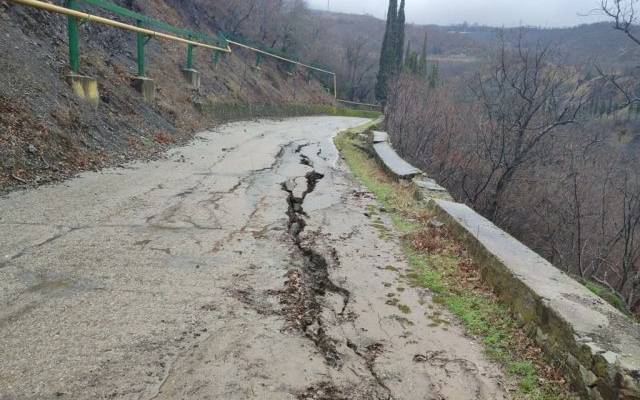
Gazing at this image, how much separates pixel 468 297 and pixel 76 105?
6.93 m

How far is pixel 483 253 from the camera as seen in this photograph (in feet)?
14.5

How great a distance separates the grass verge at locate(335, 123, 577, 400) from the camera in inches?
113

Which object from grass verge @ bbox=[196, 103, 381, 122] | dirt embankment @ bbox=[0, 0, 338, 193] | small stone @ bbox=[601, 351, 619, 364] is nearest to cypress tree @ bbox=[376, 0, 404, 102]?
grass verge @ bbox=[196, 103, 381, 122]

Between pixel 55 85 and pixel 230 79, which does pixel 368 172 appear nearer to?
pixel 55 85

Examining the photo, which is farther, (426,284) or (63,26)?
(63,26)

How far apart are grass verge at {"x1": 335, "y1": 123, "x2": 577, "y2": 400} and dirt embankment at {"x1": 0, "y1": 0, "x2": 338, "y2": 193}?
453 cm

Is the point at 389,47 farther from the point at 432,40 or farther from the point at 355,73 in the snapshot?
the point at 432,40

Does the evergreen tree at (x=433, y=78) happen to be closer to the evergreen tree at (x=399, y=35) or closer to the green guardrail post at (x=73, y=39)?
the evergreen tree at (x=399, y=35)

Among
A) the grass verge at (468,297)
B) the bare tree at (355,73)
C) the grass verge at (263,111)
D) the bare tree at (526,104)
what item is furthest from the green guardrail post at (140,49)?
the bare tree at (355,73)

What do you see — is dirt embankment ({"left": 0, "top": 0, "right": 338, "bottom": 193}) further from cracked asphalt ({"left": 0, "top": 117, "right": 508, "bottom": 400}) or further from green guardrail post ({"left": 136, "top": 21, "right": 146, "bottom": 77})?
cracked asphalt ({"left": 0, "top": 117, "right": 508, "bottom": 400})

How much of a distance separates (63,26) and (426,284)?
9034 mm

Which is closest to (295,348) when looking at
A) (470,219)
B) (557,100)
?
(470,219)

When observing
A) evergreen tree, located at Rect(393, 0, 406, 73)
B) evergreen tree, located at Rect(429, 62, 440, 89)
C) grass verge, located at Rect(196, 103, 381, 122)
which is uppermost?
evergreen tree, located at Rect(393, 0, 406, 73)

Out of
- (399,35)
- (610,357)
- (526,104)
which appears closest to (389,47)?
(399,35)
